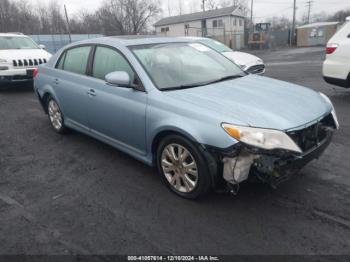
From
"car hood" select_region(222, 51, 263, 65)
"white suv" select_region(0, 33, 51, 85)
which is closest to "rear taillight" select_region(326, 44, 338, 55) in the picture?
"car hood" select_region(222, 51, 263, 65)

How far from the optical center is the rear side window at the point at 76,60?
4.49 meters

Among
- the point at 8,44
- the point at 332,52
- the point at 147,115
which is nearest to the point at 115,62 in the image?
the point at 147,115

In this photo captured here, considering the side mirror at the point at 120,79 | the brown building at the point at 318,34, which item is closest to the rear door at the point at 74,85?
the side mirror at the point at 120,79

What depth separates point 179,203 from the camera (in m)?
3.22

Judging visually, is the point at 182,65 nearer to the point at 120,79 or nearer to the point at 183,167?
the point at 120,79

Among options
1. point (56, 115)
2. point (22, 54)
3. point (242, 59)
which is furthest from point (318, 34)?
point (56, 115)

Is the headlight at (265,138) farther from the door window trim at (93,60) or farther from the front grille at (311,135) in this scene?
the door window trim at (93,60)

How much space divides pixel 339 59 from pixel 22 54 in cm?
857

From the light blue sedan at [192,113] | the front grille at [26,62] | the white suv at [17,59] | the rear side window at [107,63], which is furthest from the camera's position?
the front grille at [26,62]

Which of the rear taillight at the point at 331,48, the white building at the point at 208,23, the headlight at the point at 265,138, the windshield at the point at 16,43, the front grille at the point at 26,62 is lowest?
the headlight at the point at 265,138

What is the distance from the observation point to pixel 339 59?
660 centimetres

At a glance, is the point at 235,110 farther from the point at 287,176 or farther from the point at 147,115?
the point at 147,115

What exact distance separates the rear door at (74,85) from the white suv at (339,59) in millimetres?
5142

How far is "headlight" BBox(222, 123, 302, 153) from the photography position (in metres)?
2.63
